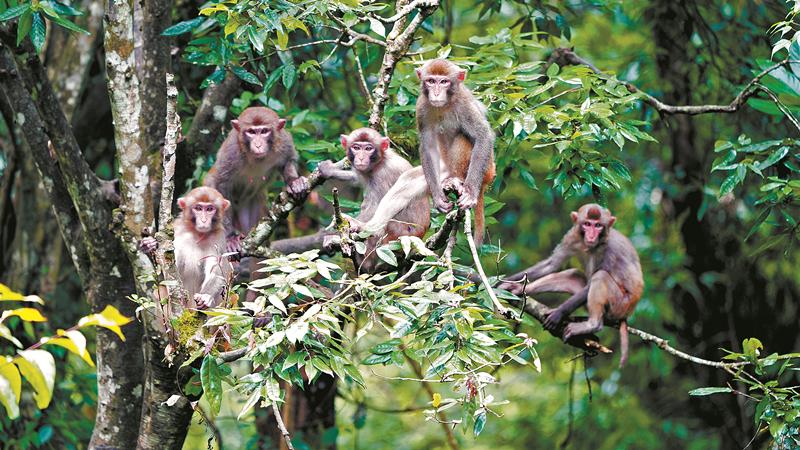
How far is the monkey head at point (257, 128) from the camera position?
7.64 meters

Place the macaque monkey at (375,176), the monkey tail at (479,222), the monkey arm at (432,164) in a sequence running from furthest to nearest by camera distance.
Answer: the macaque monkey at (375,176) < the monkey tail at (479,222) < the monkey arm at (432,164)

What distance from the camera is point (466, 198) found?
584 cm

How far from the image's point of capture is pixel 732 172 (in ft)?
20.8

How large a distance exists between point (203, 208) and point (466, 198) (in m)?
2.09

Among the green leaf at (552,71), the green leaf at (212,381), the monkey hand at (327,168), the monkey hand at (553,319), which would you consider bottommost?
the monkey hand at (553,319)

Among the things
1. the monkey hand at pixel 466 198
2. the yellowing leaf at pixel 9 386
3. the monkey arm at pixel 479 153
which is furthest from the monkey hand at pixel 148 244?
the yellowing leaf at pixel 9 386

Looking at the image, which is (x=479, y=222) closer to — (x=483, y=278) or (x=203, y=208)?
(x=203, y=208)

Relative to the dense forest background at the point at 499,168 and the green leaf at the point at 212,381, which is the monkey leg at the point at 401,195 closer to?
the dense forest background at the point at 499,168

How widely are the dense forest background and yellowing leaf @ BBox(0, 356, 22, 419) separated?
0.67ft

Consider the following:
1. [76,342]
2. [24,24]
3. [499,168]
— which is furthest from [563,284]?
[76,342]

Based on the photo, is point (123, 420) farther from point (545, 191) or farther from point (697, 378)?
point (697, 378)

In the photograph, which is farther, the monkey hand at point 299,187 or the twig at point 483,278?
the monkey hand at point 299,187

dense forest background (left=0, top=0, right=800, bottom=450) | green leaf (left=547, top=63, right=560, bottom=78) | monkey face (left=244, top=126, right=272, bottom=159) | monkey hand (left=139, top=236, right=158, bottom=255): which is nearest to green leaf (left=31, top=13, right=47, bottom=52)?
dense forest background (left=0, top=0, right=800, bottom=450)

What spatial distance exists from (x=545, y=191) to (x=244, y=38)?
5.22m
